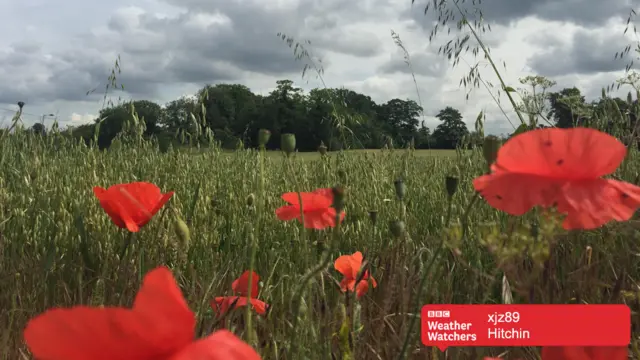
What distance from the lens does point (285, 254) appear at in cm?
232

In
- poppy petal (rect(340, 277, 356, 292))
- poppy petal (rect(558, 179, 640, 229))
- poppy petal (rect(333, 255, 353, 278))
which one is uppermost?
poppy petal (rect(558, 179, 640, 229))

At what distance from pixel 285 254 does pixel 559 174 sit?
173 centimetres

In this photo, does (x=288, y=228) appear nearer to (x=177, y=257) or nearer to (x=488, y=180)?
(x=177, y=257)

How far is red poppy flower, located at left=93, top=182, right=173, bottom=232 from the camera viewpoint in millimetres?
1197

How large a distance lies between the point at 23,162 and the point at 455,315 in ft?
8.57

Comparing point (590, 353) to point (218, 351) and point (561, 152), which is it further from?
point (218, 351)

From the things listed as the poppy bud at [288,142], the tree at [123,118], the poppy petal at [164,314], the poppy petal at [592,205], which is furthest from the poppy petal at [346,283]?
the tree at [123,118]

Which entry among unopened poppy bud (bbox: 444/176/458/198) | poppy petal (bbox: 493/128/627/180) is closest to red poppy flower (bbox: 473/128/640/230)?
poppy petal (bbox: 493/128/627/180)

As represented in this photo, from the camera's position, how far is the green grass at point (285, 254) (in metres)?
1.19

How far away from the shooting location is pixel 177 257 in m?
2.03

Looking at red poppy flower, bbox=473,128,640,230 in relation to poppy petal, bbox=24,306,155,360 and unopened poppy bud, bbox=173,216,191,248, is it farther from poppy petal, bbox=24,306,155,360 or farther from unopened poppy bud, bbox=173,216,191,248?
unopened poppy bud, bbox=173,216,191,248

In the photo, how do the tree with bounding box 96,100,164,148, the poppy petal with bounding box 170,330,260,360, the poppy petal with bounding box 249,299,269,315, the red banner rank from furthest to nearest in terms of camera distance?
the tree with bounding box 96,100,164,148, the poppy petal with bounding box 249,299,269,315, the red banner, the poppy petal with bounding box 170,330,260,360

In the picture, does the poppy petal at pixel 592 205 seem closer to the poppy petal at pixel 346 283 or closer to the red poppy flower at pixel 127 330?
the red poppy flower at pixel 127 330

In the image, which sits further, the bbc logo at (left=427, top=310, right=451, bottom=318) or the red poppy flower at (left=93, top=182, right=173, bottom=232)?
the red poppy flower at (left=93, top=182, right=173, bottom=232)
